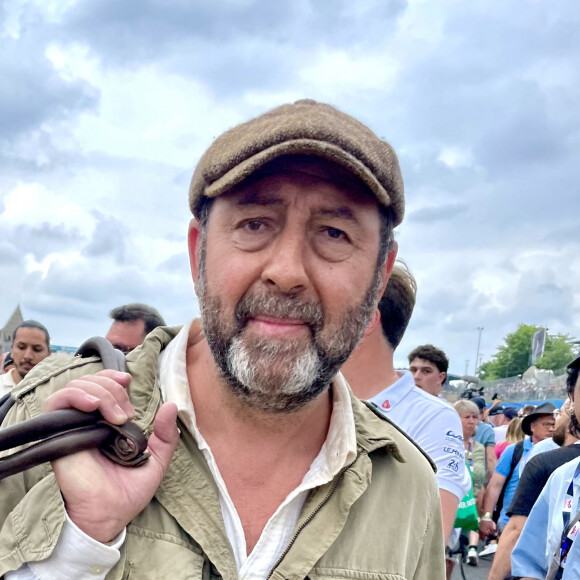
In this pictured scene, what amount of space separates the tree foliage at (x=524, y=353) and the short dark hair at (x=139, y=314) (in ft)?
300

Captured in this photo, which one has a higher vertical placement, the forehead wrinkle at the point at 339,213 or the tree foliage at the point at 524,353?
the tree foliage at the point at 524,353

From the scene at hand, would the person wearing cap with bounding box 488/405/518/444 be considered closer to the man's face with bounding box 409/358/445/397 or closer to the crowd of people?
the man's face with bounding box 409/358/445/397

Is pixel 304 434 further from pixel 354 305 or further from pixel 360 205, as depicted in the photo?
pixel 360 205

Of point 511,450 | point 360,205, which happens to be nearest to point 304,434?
point 360,205

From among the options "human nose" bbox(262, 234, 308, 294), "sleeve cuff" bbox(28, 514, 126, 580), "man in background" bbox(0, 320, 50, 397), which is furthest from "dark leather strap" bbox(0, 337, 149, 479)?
"man in background" bbox(0, 320, 50, 397)

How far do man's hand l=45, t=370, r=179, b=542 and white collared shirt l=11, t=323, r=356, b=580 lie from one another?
4cm

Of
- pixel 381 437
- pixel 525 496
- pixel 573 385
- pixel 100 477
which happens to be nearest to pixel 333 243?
pixel 381 437

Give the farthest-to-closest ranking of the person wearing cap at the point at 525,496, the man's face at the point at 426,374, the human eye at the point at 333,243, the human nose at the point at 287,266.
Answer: the man's face at the point at 426,374
the person wearing cap at the point at 525,496
the human eye at the point at 333,243
the human nose at the point at 287,266

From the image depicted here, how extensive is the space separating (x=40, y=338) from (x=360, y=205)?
5616 mm

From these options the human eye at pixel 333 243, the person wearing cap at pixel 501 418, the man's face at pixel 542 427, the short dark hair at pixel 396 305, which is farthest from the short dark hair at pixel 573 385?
the person wearing cap at pixel 501 418

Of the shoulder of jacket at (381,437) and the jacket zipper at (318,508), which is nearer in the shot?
the jacket zipper at (318,508)

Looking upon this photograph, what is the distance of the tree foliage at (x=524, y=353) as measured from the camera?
93125 mm

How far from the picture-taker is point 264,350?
1.81 meters

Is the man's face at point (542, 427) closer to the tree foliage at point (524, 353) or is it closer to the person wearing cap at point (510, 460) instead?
the person wearing cap at point (510, 460)
